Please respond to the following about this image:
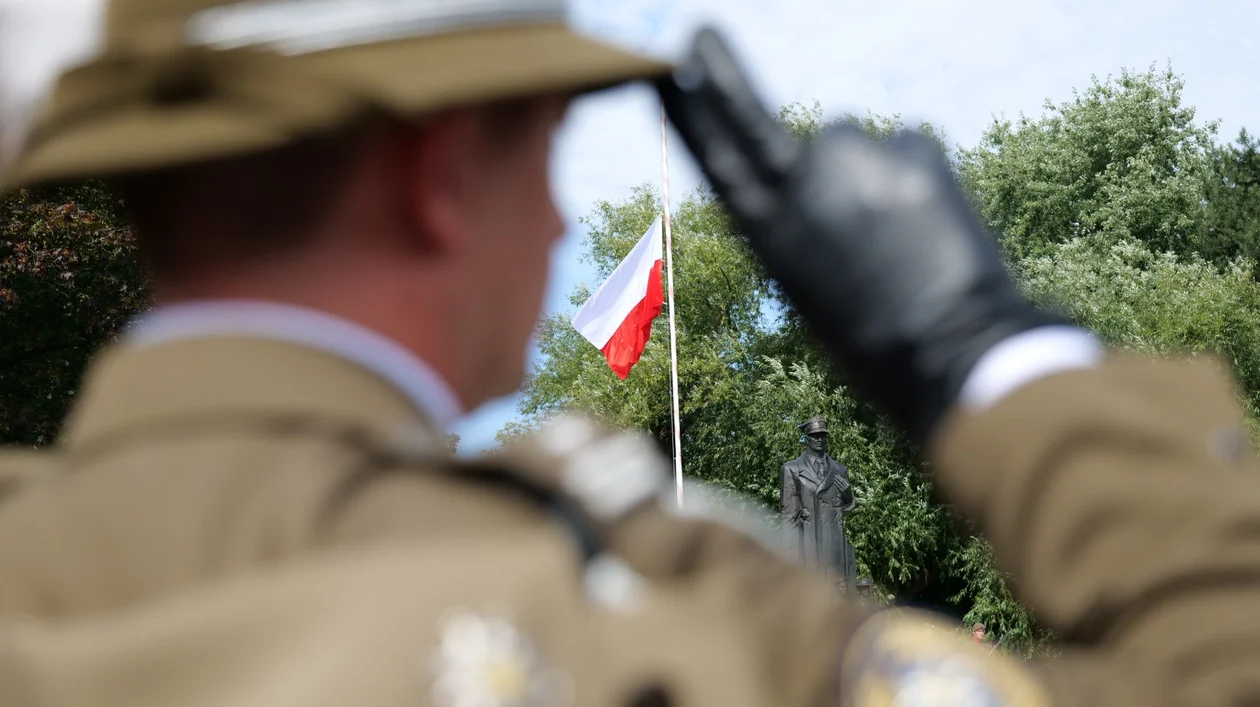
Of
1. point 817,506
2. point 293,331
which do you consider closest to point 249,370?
point 293,331

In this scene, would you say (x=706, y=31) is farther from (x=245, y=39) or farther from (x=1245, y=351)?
(x=1245, y=351)

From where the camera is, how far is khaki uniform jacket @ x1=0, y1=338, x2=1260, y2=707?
63 centimetres

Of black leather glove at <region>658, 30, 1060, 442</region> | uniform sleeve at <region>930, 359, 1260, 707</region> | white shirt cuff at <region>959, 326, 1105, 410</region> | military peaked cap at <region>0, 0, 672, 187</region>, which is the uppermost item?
military peaked cap at <region>0, 0, 672, 187</region>

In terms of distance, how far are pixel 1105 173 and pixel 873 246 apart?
1210 inches

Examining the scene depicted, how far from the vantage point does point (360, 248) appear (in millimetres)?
777

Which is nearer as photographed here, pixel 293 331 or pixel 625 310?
pixel 293 331

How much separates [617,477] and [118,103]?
404 millimetres

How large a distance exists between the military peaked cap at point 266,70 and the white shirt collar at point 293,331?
97 mm

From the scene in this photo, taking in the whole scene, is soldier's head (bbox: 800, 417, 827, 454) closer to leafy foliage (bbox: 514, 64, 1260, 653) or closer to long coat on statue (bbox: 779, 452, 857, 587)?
long coat on statue (bbox: 779, 452, 857, 587)

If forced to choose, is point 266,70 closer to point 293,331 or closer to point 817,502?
point 293,331

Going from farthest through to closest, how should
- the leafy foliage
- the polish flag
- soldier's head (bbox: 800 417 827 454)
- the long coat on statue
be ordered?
1. the leafy foliage
2. soldier's head (bbox: 800 417 827 454)
3. the long coat on statue
4. the polish flag

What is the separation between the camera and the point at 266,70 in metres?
0.75

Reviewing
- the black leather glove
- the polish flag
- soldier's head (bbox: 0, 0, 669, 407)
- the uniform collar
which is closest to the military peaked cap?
soldier's head (bbox: 0, 0, 669, 407)

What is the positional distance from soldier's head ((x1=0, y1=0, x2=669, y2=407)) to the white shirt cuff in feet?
1.11
